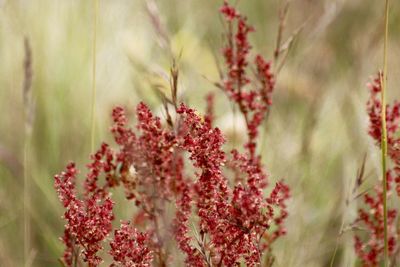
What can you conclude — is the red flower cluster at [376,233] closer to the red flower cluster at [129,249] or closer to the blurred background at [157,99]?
the blurred background at [157,99]

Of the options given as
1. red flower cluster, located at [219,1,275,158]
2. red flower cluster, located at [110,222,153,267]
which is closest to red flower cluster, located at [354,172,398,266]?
red flower cluster, located at [219,1,275,158]

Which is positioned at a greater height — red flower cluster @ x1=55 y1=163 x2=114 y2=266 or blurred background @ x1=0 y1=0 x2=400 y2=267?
blurred background @ x1=0 y1=0 x2=400 y2=267

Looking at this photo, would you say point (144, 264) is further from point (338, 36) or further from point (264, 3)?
point (264, 3)

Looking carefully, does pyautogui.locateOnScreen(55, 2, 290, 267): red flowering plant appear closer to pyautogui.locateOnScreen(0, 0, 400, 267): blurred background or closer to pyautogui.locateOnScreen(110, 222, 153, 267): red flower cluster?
pyautogui.locateOnScreen(110, 222, 153, 267): red flower cluster

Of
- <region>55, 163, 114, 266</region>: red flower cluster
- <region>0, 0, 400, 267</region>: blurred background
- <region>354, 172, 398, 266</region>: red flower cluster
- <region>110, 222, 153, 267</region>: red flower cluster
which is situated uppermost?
<region>0, 0, 400, 267</region>: blurred background

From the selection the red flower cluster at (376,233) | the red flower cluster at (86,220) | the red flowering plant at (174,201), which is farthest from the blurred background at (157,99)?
the red flower cluster at (86,220)

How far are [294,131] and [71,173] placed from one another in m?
1.45

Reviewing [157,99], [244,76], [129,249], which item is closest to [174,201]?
[129,249]

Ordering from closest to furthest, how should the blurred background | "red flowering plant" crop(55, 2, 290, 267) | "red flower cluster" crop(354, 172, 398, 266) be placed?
"red flowering plant" crop(55, 2, 290, 267)
"red flower cluster" crop(354, 172, 398, 266)
the blurred background

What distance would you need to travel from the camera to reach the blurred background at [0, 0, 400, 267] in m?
1.84

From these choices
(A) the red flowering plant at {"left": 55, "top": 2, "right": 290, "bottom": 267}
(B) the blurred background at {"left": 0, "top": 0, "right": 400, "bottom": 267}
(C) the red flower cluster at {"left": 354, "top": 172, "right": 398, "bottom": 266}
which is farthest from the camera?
(B) the blurred background at {"left": 0, "top": 0, "right": 400, "bottom": 267}

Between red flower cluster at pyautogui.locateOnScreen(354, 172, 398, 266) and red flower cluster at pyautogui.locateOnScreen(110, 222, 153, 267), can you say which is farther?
red flower cluster at pyautogui.locateOnScreen(354, 172, 398, 266)

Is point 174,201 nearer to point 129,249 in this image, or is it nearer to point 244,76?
point 129,249

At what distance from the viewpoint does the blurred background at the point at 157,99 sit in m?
1.84
